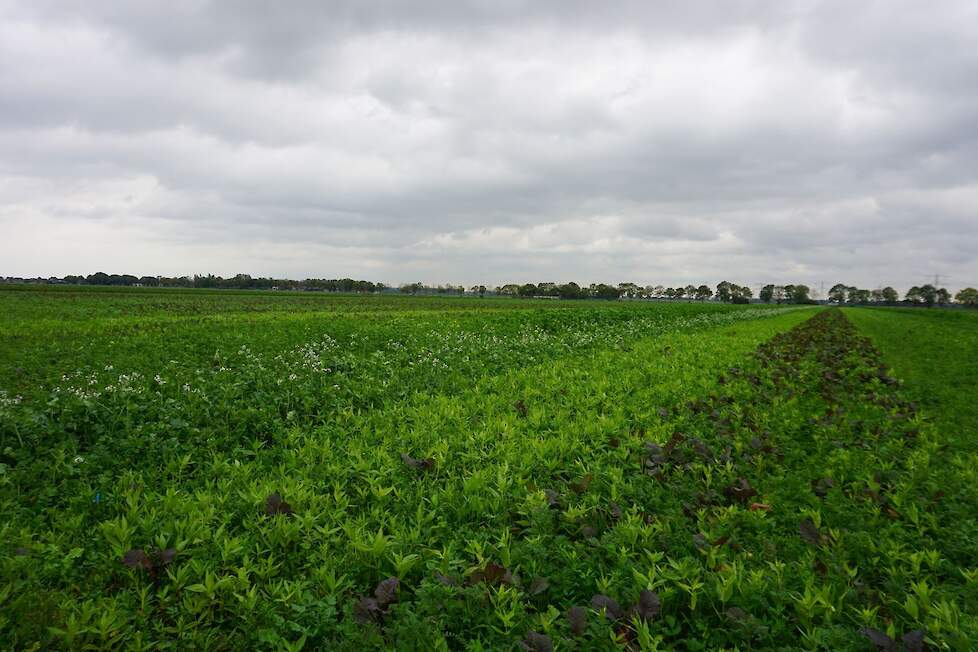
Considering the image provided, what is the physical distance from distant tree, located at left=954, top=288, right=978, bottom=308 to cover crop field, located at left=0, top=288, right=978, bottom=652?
20266cm

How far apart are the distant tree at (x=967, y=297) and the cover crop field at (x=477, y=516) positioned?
665ft

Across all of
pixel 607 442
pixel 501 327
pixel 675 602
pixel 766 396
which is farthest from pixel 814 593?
pixel 501 327

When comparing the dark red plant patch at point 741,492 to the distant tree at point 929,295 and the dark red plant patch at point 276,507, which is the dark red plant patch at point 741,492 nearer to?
the dark red plant patch at point 276,507

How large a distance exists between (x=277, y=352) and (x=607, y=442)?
9.68 metres

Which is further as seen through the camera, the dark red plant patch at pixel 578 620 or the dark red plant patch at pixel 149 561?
the dark red plant patch at pixel 149 561

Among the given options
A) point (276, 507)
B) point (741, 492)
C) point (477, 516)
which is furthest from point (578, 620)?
point (276, 507)

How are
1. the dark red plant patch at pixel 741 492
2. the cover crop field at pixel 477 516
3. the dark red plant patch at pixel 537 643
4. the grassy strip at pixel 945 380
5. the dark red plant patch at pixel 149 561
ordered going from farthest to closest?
1. the grassy strip at pixel 945 380
2. the dark red plant patch at pixel 741 492
3. the dark red plant patch at pixel 149 561
4. the cover crop field at pixel 477 516
5. the dark red plant patch at pixel 537 643

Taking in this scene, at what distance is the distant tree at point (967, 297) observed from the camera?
493 ft

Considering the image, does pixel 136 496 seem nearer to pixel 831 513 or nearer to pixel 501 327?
pixel 831 513

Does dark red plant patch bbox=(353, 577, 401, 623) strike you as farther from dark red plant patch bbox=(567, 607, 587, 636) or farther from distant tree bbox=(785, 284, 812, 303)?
distant tree bbox=(785, 284, 812, 303)

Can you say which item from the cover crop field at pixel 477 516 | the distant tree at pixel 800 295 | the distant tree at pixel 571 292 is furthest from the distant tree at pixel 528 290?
the cover crop field at pixel 477 516

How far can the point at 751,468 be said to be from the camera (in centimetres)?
545

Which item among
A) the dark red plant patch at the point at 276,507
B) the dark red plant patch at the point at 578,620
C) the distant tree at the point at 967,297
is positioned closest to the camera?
the dark red plant patch at the point at 578,620

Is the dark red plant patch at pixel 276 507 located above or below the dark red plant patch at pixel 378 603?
above
